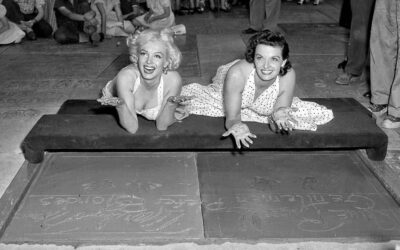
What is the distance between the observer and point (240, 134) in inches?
122

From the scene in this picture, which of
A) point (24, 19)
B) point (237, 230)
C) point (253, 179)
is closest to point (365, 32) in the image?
point (253, 179)

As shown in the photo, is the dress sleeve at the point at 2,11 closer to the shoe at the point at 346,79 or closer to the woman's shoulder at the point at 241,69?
the shoe at the point at 346,79

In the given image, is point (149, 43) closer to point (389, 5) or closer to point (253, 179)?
point (253, 179)

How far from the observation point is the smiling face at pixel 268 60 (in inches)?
125

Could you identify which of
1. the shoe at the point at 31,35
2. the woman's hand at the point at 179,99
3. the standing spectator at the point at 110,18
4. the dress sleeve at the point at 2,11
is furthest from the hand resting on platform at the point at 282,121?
the dress sleeve at the point at 2,11

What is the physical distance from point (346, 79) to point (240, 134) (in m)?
2.79

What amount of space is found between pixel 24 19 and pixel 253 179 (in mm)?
6226

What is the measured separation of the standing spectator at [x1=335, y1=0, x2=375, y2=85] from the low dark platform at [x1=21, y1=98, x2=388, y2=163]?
79.8 inches

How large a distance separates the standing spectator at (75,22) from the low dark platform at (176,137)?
4440 mm

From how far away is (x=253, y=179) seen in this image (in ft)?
10.7

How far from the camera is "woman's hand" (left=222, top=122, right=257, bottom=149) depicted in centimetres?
308

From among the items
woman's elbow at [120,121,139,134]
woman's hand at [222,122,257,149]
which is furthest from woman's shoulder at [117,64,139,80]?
woman's hand at [222,122,257,149]

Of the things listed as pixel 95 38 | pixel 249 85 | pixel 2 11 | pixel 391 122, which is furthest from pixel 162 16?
pixel 249 85

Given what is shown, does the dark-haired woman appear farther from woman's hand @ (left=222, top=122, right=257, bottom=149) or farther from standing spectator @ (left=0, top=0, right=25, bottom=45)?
standing spectator @ (left=0, top=0, right=25, bottom=45)
